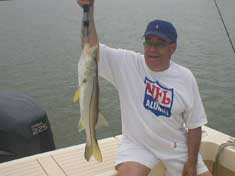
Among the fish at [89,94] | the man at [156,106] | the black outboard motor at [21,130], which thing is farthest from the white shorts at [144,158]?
the black outboard motor at [21,130]

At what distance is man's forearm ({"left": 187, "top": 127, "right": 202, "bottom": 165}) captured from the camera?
2969mm

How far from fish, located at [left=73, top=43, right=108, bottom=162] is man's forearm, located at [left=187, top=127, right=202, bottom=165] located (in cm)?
75

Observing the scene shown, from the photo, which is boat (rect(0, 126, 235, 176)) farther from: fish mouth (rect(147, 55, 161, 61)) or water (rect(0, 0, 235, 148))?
water (rect(0, 0, 235, 148))

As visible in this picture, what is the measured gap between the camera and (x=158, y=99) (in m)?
2.92

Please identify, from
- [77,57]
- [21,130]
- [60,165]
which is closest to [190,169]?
[60,165]

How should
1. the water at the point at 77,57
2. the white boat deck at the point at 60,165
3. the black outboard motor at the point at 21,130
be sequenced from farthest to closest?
1. the water at the point at 77,57
2. the black outboard motor at the point at 21,130
3. the white boat deck at the point at 60,165

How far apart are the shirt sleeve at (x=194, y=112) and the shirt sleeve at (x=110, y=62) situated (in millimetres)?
571

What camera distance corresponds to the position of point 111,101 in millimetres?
10023

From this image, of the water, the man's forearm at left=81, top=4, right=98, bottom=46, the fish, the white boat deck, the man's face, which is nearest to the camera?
the fish

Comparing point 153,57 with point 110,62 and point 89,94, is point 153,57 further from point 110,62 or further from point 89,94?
point 89,94

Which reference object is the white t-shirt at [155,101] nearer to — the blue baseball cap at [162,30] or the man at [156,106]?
the man at [156,106]

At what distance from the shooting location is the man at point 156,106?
2906mm

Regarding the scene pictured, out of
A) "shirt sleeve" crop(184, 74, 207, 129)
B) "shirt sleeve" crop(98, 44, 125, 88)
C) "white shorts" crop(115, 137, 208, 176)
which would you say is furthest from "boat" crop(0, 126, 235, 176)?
"shirt sleeve" crop(98, 44, 125, 88)

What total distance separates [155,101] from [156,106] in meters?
0.04
